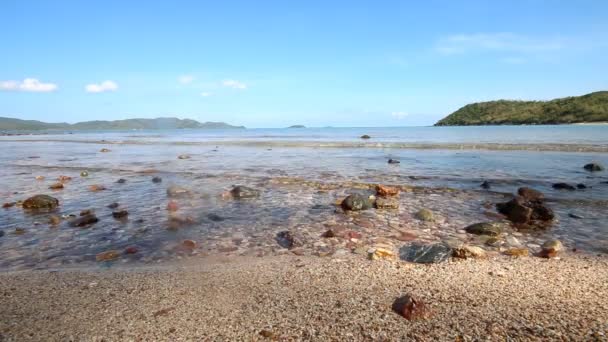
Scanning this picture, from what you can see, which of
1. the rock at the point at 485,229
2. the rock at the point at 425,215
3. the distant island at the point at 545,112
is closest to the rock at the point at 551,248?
the rock at the point at 485,229

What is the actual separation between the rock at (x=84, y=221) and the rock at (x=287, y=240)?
14.4 ft

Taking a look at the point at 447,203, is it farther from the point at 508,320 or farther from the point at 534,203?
the point at 508,320

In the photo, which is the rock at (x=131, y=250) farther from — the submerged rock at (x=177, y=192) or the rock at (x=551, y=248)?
the rock at (x=551, y=248)

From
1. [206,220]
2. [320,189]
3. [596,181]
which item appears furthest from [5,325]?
[596,181]

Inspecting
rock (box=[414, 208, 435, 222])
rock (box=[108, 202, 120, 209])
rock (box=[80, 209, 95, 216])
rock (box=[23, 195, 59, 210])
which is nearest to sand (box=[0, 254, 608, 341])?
rock (box=[414, 208, 435, 222])

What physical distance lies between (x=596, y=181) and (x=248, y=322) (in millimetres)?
14824

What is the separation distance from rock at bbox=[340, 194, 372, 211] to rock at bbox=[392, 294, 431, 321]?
502cm

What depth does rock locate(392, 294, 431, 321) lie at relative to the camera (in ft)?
11.4

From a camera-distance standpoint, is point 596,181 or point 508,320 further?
point 596,181

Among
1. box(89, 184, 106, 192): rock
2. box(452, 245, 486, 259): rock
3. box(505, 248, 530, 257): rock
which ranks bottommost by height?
box(505, 248, 530, 257): rock

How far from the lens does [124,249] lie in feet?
20.0

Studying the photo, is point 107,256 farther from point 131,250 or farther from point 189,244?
point 189,244

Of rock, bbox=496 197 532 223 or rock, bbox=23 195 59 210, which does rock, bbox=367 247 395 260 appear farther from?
rock, bbox=23 195 59 210

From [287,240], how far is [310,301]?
102 inches
